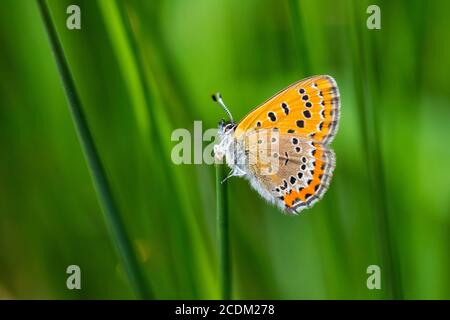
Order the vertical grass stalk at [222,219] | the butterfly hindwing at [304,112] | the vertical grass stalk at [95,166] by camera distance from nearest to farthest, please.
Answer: the vertical grass stalk at [95,166] → the vertical grass stalk at [222,219] → the butterfly hindwing at [304,112]

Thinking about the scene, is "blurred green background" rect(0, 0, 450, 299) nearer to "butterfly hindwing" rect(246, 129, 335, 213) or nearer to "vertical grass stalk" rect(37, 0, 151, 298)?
"butterfly hindwing" rect(246, 129, 335, 213)

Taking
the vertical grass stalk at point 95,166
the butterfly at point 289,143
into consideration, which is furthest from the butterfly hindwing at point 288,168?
the vertical grass stalk at point 95,166

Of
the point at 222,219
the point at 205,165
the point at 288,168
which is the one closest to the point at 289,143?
the point at 288,168

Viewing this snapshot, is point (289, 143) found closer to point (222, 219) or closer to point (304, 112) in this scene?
point (304, 112)

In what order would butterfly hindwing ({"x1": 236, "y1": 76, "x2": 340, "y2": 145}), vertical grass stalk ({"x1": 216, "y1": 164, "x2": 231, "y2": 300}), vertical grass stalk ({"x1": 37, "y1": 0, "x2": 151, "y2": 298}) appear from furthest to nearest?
butterfly hindwing ({"x1": 236, "y1": 76, "x2": 340, "y2": 145}) < vertical grass stalk ({"x1": 216, "y1": 164, "x2": 231, "y2": 300}) < vertical grass stalk ({"x1": 37, "y1": 0, "x2": 151, "y2": 298})

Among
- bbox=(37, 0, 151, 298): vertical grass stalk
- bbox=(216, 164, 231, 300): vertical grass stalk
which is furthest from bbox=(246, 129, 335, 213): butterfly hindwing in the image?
bbox=(37, 0, 151, 298): vertical grass stalk

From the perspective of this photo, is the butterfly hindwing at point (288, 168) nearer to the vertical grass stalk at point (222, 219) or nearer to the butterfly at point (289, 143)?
the butterfly at point (289, 143)
